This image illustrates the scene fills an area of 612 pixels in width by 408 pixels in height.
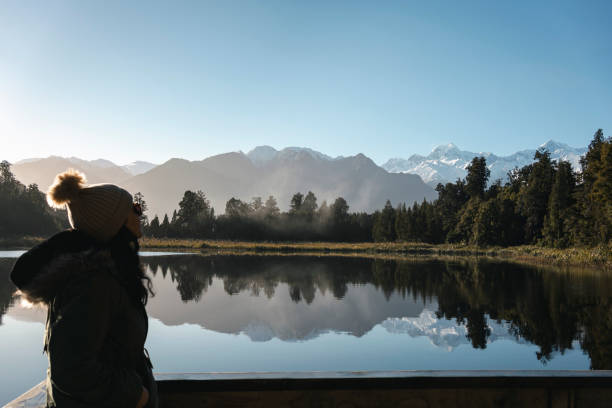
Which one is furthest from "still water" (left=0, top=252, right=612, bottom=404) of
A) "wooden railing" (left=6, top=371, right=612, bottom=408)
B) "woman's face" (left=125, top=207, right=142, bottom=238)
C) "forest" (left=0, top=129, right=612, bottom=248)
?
"forest" (left=0, top=129, right=612, bottom=248)

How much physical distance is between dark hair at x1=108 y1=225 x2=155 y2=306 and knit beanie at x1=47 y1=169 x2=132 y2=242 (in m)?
0.06

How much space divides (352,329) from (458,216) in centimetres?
7220

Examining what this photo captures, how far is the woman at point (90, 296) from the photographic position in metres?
1.68

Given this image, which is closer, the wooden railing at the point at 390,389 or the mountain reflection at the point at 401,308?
the wooden railing at the point at 390,389

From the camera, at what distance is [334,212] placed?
339ft

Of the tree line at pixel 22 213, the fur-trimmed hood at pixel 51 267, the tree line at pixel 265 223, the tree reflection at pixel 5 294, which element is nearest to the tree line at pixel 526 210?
the tree line at pixel 265 223

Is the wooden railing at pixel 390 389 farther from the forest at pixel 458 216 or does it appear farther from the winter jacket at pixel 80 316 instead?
the forest at pixel 458 216

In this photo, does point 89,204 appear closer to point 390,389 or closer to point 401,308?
point 390,389

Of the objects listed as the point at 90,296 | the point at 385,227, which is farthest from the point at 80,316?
the point at 385,227

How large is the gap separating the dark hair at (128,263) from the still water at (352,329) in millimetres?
2894

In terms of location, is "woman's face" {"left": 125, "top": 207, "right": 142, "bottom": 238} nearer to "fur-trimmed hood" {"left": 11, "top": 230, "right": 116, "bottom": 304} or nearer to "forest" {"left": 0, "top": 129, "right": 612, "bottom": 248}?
"fur-trimmed hood" {"left": 11, "top": 230, "right": 116, "bottom": 304}

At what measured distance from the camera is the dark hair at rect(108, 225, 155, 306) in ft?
6.31

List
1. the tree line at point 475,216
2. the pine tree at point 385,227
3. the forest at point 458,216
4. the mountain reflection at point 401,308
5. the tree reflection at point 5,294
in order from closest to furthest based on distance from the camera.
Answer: the mountain reflection at point 401,308 < the tree reflection at point 5,294 < the tree line at point 475,216 < the forest at point 458,216 < the pine tree at point 385,227

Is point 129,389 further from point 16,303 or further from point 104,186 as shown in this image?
point 16,303
